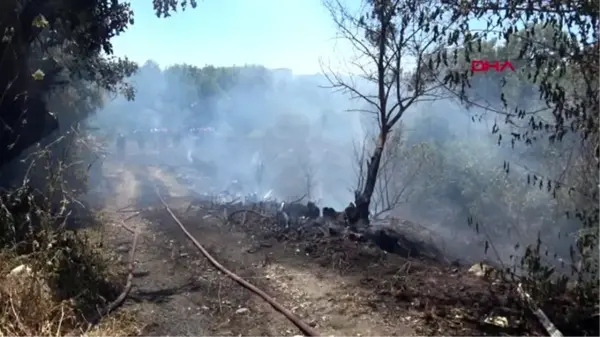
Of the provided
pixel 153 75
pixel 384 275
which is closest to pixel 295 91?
pixel 153 75

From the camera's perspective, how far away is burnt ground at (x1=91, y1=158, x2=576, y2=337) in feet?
17.0

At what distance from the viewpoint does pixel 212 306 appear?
607 centimetres

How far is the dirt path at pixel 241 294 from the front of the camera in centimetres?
529

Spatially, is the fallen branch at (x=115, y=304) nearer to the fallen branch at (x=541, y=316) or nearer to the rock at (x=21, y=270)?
the rock at (x=21, y=270)

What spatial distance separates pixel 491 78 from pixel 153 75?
71.7 meters

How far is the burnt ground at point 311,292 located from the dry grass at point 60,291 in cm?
41

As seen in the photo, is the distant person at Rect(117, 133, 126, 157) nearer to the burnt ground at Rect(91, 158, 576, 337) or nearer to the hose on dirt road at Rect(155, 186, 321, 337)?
the burnt ground at Rect(91, 158, 576, 337)

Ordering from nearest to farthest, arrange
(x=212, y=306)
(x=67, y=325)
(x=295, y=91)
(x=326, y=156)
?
1. (x=67, y=325)
2. (x=212, y=306)
3. (x=326, y=156)
4. (x=295, y=91)

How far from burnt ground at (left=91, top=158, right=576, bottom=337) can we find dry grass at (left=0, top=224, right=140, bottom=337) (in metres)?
0.41

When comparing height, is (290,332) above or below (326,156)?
above

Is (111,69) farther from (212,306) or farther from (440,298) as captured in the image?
(440,298)

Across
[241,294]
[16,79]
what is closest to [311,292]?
[241,294]

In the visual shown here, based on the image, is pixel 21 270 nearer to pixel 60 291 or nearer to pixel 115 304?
pixel 60 291

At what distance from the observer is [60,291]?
17.2 ft
